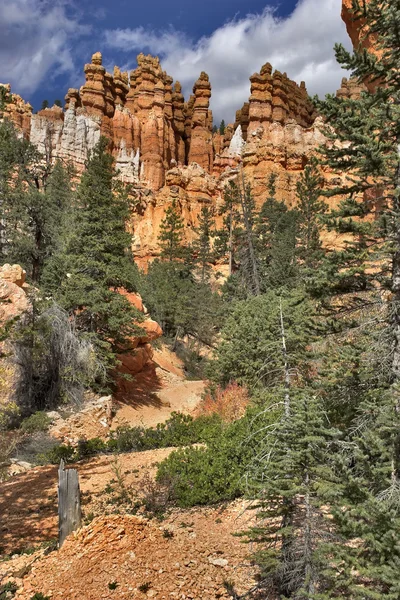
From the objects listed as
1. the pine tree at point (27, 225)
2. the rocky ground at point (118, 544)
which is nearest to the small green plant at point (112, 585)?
the rocky ground at point (118, 544)

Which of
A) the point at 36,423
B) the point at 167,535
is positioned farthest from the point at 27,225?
the point at 167,535

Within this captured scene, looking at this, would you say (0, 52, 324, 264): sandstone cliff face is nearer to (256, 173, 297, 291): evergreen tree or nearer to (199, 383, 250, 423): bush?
(256, 173, 297, 291): evergreen tree

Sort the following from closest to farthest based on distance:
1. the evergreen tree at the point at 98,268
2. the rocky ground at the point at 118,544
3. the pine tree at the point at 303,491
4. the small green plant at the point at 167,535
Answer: the pine tree at the point at 303,491
the rocky ground at the point at 118,544
the small green plant at the point at 167,535
the evergreen tree at the point at 98,268

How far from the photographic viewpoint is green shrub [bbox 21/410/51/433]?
12953 millimetres

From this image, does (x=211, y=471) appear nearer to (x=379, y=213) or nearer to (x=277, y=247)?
(x=379, y=213)

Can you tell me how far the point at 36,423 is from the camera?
13086 millimetres

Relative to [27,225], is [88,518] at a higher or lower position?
lower

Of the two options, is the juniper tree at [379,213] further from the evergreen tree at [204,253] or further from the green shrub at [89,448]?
the evergreen tree at [204,253]

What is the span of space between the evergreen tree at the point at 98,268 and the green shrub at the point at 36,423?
3828 mm

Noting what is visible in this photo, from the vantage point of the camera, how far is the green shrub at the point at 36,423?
42.5 feet

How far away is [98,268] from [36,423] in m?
7.01

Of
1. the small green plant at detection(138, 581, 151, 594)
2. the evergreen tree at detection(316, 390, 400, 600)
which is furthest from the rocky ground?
the evergreen tree at detection(316, 390, 400, 600)

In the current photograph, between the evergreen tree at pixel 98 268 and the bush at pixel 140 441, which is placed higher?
the evergreen tree at pixel 98 268

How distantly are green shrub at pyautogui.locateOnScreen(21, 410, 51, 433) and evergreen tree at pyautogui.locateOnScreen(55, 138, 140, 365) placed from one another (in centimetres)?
383
